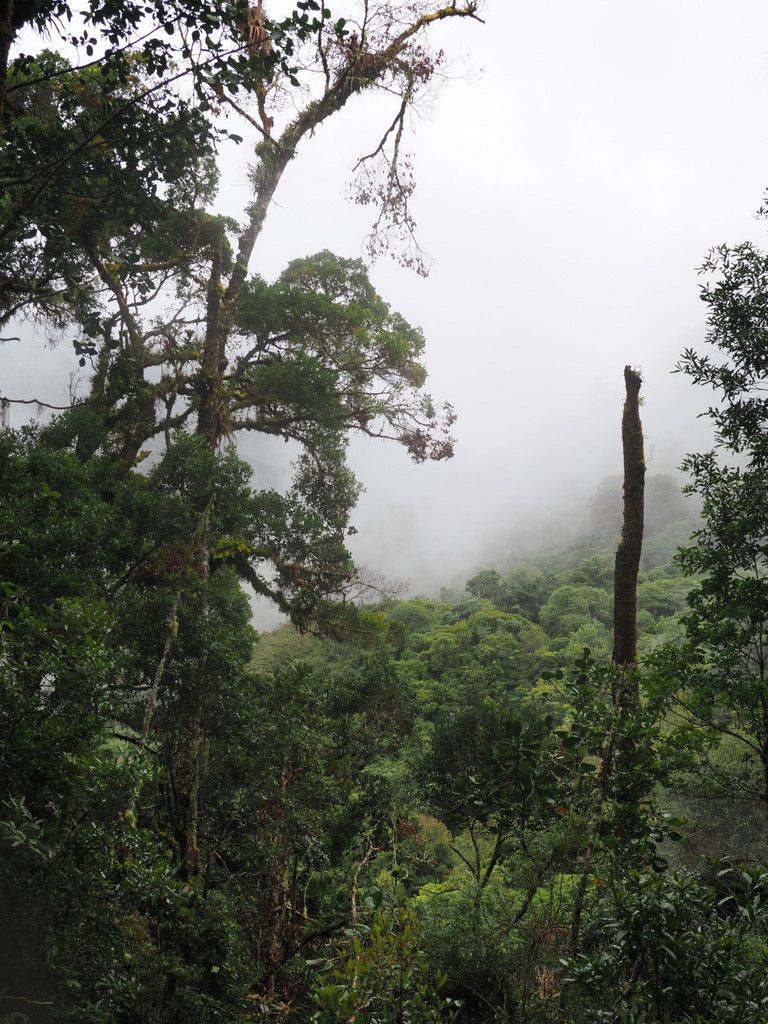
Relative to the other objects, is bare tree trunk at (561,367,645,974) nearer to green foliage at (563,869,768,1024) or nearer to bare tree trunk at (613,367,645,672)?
bare tree trunk at (613,367,645,672)

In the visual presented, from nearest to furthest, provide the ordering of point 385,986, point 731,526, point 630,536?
point 385,986 → point 731,526 → point 630,536

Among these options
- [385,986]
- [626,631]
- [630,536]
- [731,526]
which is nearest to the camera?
[385,986]

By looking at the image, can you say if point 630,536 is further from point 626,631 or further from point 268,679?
point 268,679

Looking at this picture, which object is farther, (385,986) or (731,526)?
(731,526)

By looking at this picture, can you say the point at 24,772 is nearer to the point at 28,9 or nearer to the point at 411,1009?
the point at 411,1009

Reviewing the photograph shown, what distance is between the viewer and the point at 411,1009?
5.84 feet

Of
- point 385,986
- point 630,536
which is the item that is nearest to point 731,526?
point 630,536

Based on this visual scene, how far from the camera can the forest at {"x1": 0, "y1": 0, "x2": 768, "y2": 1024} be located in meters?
2.33

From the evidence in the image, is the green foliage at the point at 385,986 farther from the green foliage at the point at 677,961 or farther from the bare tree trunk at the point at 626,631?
the bare tree trunk at the point at 626,631

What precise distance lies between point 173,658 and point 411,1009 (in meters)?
5.00

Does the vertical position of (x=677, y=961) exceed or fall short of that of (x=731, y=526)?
it falls short

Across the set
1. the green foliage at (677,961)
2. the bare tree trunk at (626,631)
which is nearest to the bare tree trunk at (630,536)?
the bare tree trunk at (626,631)

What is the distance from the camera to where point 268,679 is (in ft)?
20.8

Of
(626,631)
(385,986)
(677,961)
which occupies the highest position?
(626,631)
